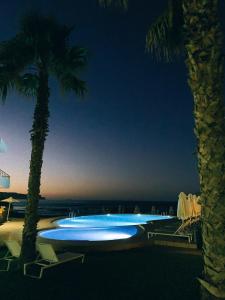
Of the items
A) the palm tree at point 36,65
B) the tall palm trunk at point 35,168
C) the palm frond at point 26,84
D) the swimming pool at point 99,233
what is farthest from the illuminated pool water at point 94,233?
the palm frond at point 26,84

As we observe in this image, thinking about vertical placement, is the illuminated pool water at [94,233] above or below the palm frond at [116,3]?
below

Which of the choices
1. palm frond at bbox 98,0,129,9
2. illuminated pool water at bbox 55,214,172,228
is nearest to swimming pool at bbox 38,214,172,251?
illuminated pool water at bbox 55,214,172,228

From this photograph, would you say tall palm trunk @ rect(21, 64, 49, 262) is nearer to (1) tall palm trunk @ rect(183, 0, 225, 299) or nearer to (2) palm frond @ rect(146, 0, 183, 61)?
(2) palm frond @ rect(146, 0, 183, 61)

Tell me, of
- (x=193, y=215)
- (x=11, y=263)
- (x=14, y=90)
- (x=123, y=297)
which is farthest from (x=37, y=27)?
(x=193, y=215)

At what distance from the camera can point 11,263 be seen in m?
10.5

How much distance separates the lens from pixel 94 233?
21.7m

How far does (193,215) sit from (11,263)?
25.9 feet

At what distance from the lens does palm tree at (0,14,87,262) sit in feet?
33.5

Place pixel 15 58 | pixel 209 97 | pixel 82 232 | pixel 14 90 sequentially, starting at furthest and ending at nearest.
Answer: pixel 82 232 < pixel 14 90 < pixel 15 58 < pixel 209 97

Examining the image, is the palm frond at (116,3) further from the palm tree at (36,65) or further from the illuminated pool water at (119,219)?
the illuminated pool water at (119,219)

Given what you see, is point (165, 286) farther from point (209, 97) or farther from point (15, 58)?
point (15, 58)

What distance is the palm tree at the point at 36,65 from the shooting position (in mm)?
10211

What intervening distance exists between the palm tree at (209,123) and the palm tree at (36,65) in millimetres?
6719

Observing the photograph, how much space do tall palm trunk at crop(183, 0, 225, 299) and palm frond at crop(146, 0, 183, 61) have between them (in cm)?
254
